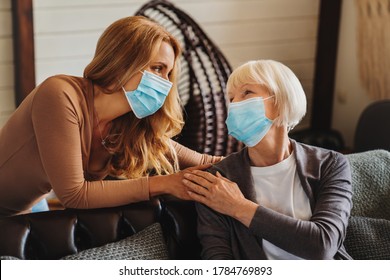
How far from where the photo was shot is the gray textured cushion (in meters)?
1.73

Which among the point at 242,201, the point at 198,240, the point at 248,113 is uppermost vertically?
the point at 248,113

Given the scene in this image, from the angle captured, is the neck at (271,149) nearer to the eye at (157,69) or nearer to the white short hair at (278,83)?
the white short hair at (278,83)

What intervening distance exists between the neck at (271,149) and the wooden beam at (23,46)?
66.1 inches

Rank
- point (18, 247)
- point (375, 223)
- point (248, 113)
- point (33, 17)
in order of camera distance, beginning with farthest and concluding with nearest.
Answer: point (33, 17), point (375, 223), point (248, 113), point (18, 247)

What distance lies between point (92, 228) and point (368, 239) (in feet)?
2.73

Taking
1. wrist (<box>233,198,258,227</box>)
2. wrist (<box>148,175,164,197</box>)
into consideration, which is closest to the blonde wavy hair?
wrist (<box>148,175,164,197</box>)

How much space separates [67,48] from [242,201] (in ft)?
6.12

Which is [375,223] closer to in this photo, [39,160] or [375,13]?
[39,160]

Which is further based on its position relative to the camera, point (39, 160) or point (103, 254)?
point (39, 160)

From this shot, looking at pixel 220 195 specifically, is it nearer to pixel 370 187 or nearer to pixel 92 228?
pixel 92 228

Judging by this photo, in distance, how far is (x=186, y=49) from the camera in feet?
9.77

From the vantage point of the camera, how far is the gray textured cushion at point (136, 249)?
1730 millimetres

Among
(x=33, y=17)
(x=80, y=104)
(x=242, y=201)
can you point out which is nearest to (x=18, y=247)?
(x=80, y=104)
